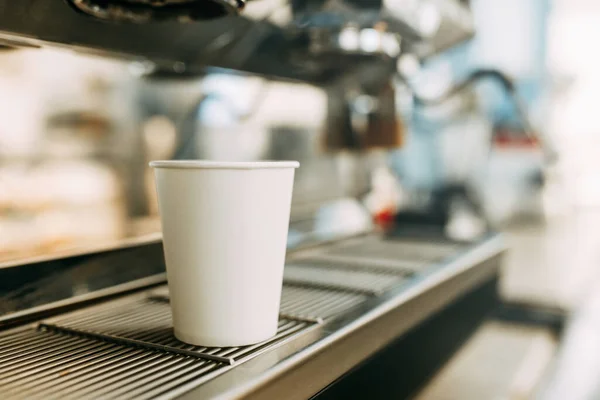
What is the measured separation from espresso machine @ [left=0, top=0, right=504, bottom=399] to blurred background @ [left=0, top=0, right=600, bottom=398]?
15 millimetres

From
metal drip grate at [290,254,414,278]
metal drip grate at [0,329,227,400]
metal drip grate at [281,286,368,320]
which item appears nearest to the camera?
metal drip grate at [0,329,227,400]

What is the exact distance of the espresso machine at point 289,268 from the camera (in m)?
0.50

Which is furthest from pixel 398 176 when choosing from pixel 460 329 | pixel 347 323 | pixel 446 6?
pixel 347 323

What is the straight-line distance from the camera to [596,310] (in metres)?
1.33

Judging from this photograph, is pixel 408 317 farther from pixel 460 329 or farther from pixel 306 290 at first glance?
pixel 460 329

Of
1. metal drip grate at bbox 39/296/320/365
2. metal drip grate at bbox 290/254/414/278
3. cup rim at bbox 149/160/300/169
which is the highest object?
cup rim at bbox 149/160/300/169

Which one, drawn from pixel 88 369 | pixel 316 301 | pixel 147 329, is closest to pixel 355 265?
pixel 316 301

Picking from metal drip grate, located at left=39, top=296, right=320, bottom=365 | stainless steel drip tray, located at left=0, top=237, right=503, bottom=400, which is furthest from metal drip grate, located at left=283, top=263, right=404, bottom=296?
metal drip grate, located at left=39, top=296, right=320, bottom=365

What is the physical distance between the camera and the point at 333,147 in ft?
4.36

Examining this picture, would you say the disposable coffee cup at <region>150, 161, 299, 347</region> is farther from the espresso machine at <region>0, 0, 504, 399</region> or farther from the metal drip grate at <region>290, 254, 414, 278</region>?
the metal drip grate at <region>290, 254, 414, 278</region>

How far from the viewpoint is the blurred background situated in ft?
2.32

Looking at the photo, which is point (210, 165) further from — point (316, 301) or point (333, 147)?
point (333, 147)

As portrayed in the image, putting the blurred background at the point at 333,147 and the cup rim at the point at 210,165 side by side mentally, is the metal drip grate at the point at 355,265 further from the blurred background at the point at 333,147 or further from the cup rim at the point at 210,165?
the cup rim at the point at 210,165

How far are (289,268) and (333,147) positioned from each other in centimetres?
49
